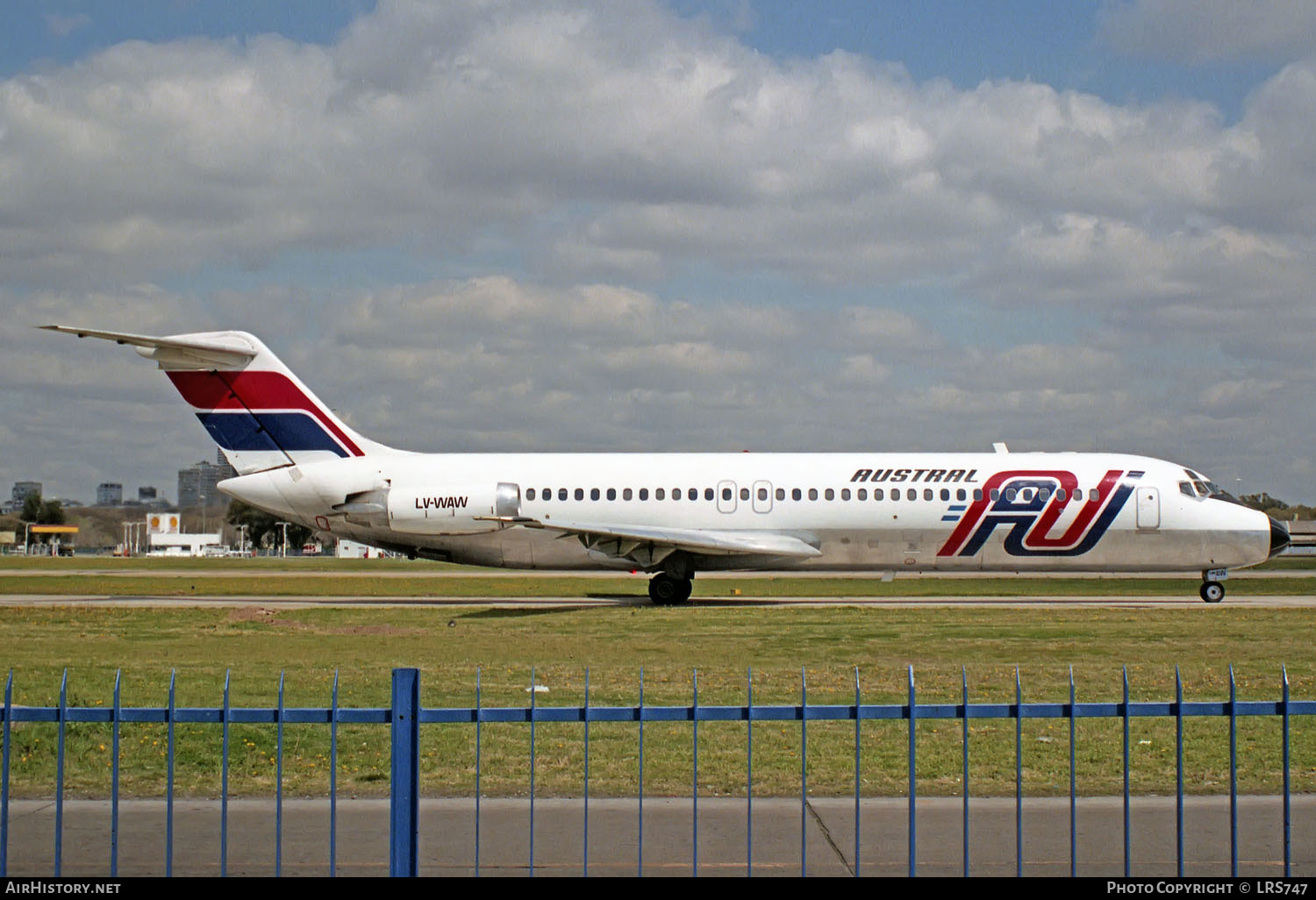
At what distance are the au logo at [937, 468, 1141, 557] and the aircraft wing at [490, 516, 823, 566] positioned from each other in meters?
4.27

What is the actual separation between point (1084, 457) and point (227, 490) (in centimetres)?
2196

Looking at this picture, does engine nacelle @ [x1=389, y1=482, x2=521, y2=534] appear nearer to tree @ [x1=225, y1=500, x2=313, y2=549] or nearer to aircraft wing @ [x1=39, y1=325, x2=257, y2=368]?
aircraft wing @ [x1=39, y1=325, x2=257, y2=368]

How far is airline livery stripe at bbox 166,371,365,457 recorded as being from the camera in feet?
108

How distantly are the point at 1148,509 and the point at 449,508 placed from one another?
17221 mm

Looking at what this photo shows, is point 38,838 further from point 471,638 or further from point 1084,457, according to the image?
point 1084,457

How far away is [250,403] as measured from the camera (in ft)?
109

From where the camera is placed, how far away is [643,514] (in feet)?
107

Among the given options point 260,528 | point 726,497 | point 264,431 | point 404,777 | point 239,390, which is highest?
point 239,390

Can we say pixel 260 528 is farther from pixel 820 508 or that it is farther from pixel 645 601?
pixel 820 508

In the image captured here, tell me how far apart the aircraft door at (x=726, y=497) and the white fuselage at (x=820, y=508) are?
0.03 m

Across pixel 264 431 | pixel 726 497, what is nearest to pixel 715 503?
pixel 726 497
